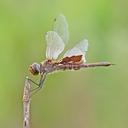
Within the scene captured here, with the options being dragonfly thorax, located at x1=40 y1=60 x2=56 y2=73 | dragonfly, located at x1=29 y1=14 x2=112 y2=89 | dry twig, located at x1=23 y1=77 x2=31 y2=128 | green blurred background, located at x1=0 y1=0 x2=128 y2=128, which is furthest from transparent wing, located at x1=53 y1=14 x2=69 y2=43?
green blurred background, located at x1=0 y1=0 x2=128 y2=128

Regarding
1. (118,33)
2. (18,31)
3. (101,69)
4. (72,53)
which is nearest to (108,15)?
(118,33)

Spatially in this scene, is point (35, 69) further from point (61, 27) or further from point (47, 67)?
point (61, 27)

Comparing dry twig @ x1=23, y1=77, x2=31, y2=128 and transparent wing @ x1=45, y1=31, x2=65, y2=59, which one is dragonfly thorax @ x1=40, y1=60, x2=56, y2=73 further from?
dry twig @ x1=23, y1=77, x2=31, y2=128

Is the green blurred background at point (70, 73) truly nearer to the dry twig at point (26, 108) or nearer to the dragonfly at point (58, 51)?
the dragonfly at point (58, 51)

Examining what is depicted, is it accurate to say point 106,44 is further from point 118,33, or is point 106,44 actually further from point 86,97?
point 86,97

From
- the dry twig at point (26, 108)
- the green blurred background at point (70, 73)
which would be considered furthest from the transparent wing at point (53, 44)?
the green blurred background at point (70, 73)
